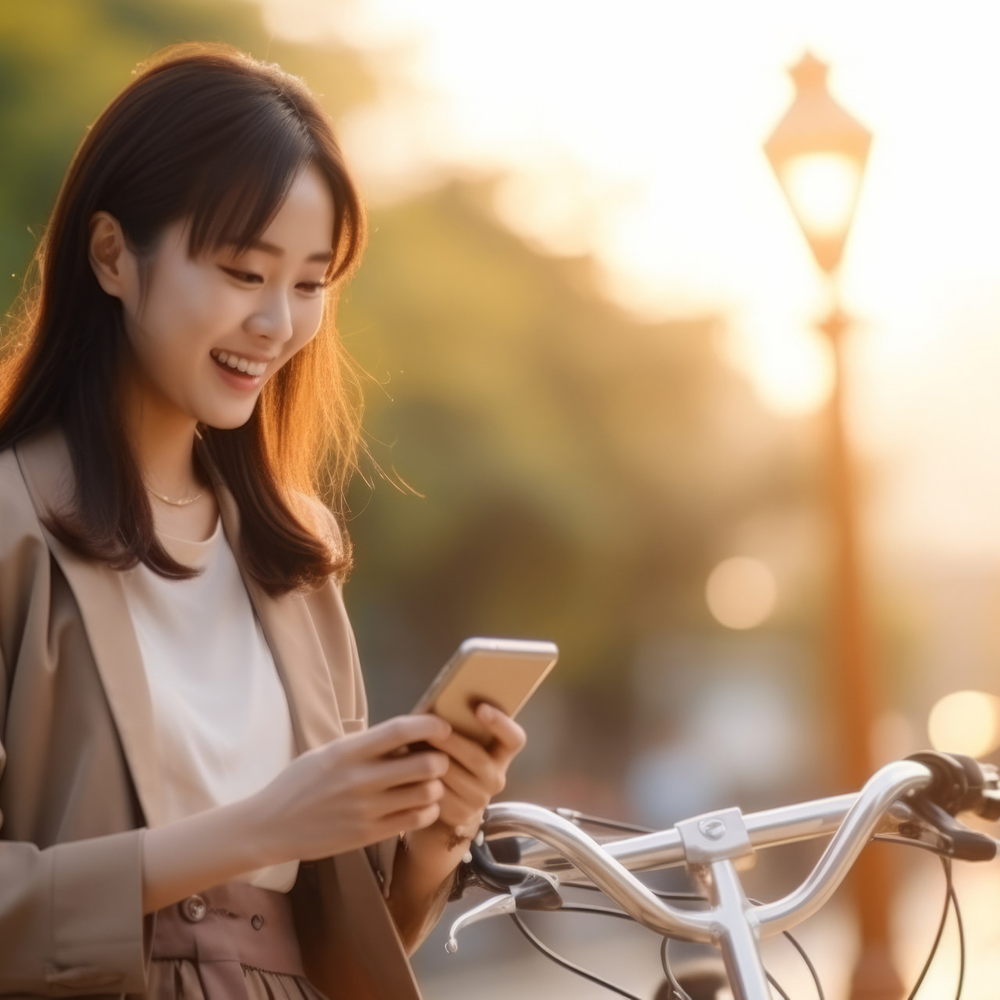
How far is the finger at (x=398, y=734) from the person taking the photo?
5.08 ft

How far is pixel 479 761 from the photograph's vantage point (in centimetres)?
168

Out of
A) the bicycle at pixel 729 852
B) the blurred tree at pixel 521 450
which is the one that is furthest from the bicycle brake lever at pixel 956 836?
the blurred tree at pixel 521 450

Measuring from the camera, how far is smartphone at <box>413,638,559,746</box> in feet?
4.95

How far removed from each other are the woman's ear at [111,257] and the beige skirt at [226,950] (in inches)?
34.3

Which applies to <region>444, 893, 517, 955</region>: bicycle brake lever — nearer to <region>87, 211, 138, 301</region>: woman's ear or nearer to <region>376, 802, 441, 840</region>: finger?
<region>376, 802, 441, 840</region>: finger

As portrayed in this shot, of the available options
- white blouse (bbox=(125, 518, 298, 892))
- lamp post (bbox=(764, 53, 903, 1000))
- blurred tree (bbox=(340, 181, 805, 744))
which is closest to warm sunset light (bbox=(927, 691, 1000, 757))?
blurred tree (bbox=(340, 181, 805, 744))

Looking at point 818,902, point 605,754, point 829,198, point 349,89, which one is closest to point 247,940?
point 818,902

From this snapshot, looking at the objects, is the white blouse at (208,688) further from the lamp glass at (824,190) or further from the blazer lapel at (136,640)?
the lamp glass at (824,190)

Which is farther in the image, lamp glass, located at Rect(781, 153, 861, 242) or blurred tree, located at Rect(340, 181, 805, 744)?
blurred tree, located at Rect(340, 181, 805, 744)

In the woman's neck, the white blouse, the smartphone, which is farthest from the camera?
the woman's neck

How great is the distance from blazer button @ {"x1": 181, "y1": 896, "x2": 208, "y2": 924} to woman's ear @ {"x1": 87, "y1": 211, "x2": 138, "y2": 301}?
33.7 inches

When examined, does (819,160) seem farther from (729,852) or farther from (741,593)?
(741,593)

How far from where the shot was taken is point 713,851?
190cm

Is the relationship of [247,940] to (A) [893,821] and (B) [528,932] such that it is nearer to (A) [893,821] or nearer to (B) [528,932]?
(B) [528,932]
